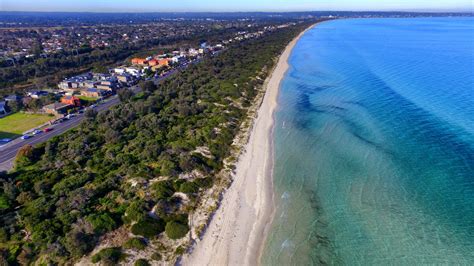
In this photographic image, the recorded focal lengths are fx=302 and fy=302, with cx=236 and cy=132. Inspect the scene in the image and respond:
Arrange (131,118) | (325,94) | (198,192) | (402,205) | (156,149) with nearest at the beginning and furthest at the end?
(402,205) → (198,192) → (156,149) → (131,118) → (325,94)

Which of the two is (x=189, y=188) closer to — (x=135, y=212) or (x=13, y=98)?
(x=135, y=212)

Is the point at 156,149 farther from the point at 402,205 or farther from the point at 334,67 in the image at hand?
the point at 334,67

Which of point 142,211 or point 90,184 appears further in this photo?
point 90,184

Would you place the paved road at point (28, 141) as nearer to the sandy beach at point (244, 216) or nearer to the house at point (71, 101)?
the house at point (71, 101)

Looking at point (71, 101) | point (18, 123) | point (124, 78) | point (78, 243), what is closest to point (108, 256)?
point (78, 243)

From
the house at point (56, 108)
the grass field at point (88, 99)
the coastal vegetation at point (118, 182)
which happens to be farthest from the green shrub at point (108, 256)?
the grass field at point (88, 99)

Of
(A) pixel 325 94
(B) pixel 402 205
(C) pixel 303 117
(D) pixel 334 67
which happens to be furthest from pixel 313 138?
(D) pixel 334 67

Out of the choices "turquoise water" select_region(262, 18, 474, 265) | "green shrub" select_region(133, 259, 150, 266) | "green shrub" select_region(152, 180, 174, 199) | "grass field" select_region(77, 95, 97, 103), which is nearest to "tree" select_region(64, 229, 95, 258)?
"green shrub" select_region(133, 259, 150, 266)
